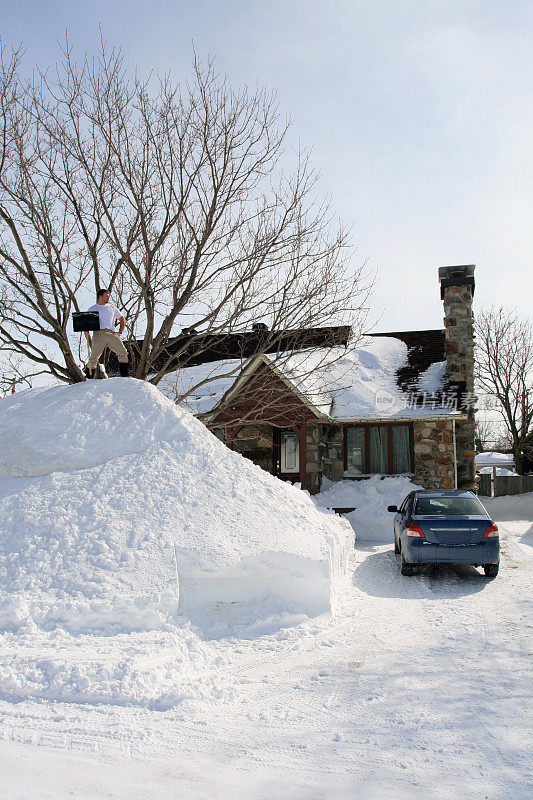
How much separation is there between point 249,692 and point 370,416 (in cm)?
1308

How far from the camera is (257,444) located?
59.0 ft

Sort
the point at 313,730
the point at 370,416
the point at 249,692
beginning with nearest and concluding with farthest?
the point at 313,730
the point at 249,692
the point at 370,416

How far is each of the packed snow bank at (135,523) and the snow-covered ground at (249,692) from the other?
0.05 m

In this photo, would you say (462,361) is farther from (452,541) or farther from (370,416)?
(452,541)

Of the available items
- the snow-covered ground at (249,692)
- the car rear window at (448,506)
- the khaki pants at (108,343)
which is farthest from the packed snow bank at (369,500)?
the khaki pants at (108,343)

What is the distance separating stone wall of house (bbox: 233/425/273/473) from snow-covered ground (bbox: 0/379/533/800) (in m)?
10.1

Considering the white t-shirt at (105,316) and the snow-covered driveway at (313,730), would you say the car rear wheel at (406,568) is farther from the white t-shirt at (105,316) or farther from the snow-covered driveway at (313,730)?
the white t-shirt at (105,316)

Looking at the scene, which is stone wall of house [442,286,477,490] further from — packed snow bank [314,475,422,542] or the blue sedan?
the blue sedan

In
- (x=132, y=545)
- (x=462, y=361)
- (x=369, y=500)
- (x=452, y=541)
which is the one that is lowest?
(x=369, y=500)

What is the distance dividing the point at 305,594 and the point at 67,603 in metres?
2.62

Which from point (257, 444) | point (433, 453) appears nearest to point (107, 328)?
point (257, 444)

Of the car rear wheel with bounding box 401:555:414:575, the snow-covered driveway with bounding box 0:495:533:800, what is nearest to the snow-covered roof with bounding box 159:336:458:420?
the car rear wheel with bounding box 401:555:414:575

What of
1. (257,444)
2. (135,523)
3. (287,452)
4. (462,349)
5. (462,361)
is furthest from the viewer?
(462,349)

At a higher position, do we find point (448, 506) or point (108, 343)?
point (108, 343)
